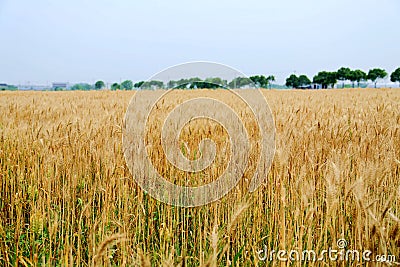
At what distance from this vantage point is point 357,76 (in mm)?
68438

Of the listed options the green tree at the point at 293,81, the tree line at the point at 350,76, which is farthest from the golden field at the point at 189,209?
the green tree at the point at 293,81

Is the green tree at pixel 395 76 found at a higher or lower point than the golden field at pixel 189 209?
higher

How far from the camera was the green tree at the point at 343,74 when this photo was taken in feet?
224

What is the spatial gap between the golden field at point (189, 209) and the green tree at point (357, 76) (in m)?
70.8

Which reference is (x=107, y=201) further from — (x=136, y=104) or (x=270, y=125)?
(x=136, y=104)

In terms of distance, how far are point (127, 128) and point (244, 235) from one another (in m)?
1.52

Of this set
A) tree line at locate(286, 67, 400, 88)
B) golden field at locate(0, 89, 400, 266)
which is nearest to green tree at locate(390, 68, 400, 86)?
tree line at locate(286, 67, 400, 88)

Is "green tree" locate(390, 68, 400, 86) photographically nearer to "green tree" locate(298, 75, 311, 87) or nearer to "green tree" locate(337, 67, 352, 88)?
"green tree" locate(337, 67, 352, 88)

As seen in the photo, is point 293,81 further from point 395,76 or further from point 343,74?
point 395,76

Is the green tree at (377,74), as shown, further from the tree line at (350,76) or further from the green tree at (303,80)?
the green tree at (303,80)

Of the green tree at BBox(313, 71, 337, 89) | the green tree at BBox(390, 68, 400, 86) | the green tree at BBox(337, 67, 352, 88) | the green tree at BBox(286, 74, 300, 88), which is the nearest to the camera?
the green tree at BBox(390, 68, 400, 86)

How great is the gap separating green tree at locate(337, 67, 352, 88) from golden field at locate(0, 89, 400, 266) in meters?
70.2

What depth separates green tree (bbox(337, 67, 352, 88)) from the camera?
68.1m

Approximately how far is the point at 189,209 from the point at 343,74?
72.1m
